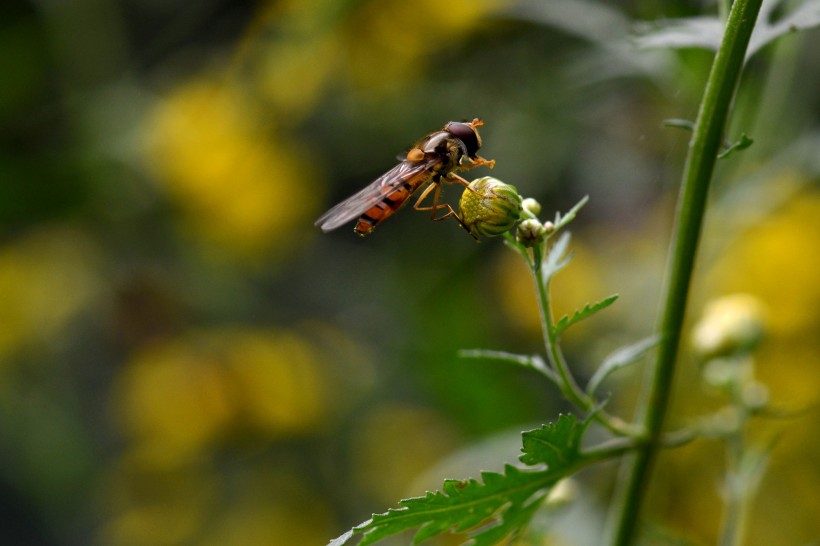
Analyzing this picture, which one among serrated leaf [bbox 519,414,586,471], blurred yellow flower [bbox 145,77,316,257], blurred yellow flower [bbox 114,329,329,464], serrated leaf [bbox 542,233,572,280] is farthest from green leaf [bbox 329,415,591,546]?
blurred yellow flower [bbox 145,77,316,257]

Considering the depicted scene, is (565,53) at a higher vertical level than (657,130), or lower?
higher

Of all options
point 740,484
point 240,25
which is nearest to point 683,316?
point 740,484

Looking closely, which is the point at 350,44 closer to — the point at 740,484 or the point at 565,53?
the point at 565,53

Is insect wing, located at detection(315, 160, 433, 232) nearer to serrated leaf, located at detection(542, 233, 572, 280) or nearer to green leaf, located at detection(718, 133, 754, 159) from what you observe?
serrated leaf, located at detection(542, 233, 572, 280)

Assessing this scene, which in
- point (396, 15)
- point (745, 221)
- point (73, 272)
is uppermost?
point (73, 272)

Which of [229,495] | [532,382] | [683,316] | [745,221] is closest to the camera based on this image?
[683,316]

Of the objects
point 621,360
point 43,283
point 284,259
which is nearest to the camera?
point 621,360

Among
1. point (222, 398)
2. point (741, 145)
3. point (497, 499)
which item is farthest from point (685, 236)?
point (222, 398)

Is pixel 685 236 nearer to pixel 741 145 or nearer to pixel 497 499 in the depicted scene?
pixel 741 145
